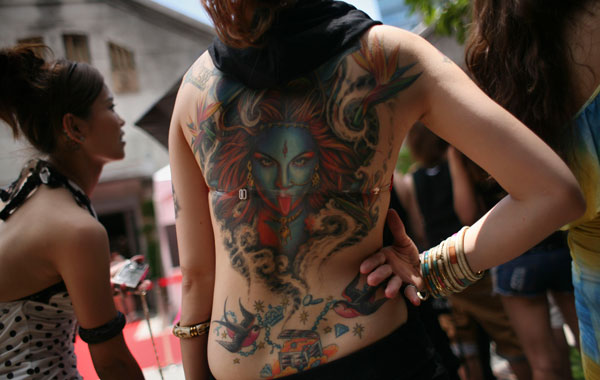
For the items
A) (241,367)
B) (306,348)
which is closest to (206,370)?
(241,367)

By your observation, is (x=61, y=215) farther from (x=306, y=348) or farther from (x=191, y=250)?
(x=306, y=348)

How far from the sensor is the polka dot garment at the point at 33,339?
146 centimetres

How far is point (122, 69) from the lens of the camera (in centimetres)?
767

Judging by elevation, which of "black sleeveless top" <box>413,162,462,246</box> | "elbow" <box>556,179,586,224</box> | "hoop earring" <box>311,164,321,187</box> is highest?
"hoop earring" <box>311,164,321,187</box>

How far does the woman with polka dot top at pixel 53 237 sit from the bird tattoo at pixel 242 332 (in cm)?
59

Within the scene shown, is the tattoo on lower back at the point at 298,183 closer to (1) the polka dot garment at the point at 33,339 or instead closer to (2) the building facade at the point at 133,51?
(1) the polka dot garment at the point at 33,339

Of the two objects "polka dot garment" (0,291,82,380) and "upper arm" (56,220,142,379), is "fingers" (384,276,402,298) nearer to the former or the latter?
"upper arm" (56,220,142,379)

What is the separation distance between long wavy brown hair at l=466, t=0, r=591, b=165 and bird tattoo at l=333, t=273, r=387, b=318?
77 cm

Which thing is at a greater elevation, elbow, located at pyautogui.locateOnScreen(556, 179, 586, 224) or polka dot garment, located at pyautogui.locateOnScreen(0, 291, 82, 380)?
elbow, located at pyautogui.locateOnScreen(556, 179, 586, 224)

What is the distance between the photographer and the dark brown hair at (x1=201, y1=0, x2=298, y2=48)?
987mm

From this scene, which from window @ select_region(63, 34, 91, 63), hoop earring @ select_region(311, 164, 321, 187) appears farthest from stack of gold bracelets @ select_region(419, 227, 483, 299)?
window @ select_region(63, 34, 91, 63)

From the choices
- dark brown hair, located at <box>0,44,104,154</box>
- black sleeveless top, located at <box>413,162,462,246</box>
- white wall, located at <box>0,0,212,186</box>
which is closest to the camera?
dark brown hair, located at <box>0,44,104,154</box>

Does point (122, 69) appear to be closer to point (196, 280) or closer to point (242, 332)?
point (196, 280)

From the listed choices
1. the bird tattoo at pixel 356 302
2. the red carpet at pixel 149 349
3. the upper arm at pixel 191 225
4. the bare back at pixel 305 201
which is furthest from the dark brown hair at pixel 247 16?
the red carpet at pixel 149 349
